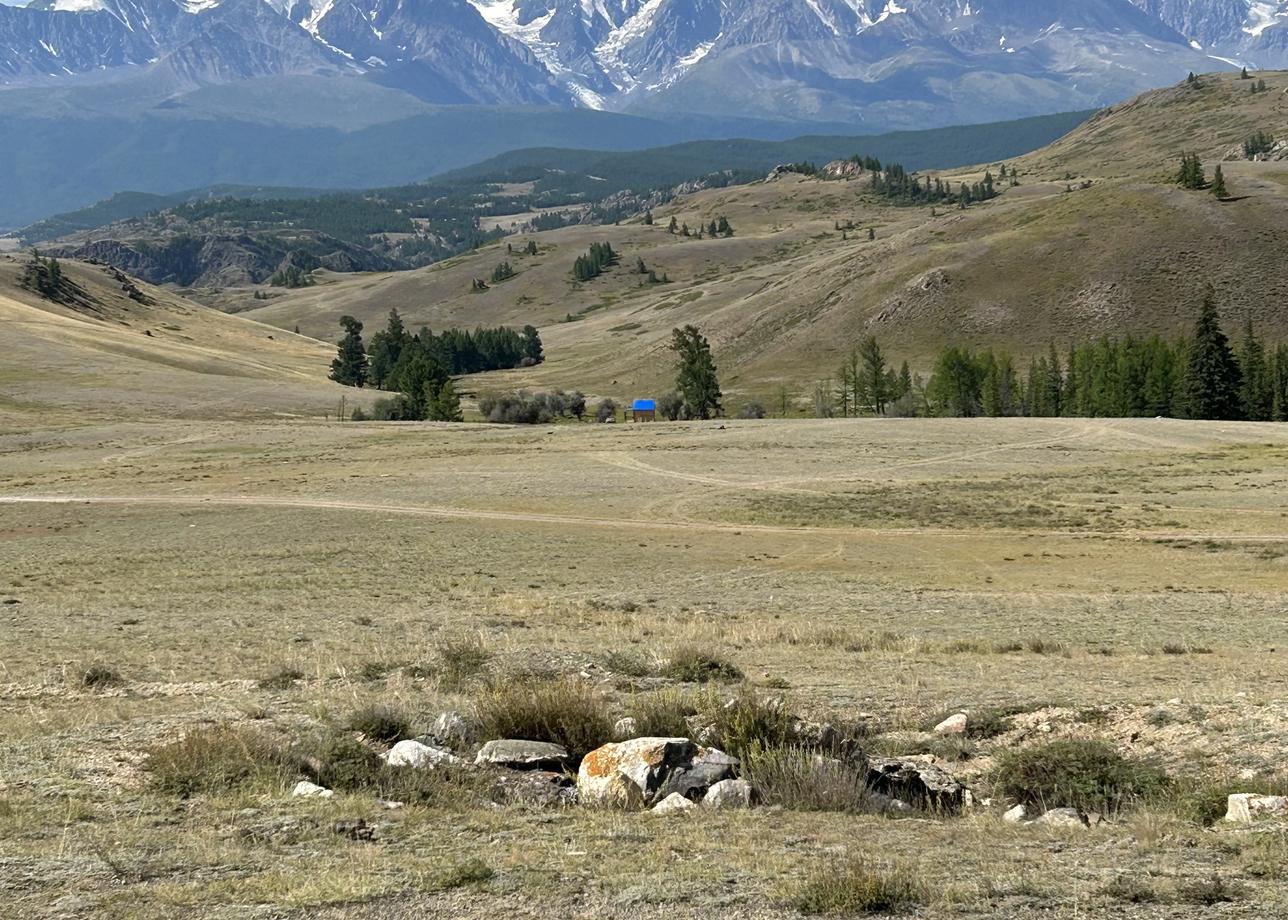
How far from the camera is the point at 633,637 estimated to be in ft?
84.3

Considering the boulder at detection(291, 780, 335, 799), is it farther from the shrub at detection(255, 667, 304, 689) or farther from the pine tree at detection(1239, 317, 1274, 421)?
the pine tree at detection(1239, 317, 1274, 421)

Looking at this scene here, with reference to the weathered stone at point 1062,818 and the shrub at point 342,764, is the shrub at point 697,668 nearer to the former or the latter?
the shrub at point 342,764

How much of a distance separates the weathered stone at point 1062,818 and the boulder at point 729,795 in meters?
3.12

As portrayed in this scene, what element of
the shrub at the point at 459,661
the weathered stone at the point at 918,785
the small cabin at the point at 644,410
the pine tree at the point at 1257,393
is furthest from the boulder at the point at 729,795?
the pine tree at the point at 1257,393

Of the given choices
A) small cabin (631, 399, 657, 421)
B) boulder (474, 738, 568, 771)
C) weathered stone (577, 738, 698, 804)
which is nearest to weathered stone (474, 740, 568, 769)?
boulder (474, 738, 568, 771)

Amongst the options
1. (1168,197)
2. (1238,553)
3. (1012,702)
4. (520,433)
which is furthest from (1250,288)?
(1012,702)

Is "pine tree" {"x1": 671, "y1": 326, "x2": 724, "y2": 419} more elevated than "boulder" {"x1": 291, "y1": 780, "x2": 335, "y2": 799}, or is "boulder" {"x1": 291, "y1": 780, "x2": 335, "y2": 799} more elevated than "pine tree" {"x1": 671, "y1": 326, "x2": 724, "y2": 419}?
"pine tree" {"x1": 671, "y1": 326, "x2": 724, "y2": 419}

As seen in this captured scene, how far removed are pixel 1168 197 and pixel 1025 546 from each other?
159 metres

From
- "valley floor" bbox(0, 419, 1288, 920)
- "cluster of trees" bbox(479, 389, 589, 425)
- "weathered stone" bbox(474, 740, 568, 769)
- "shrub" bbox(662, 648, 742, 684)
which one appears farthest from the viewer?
"cluster of trees" bbox(479, 389, 589, 425)

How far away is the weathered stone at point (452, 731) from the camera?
15547 mm

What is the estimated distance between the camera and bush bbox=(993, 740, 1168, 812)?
13055 mm

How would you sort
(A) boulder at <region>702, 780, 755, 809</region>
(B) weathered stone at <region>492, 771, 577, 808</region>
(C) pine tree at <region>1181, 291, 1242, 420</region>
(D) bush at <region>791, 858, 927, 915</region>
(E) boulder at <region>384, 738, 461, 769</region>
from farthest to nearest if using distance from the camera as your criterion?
1. (C) pine tree at <region>1181, 291, 1242, 420</region>
2. (E) boulder at <region>384, 738, 461, 769</region>
3. (B) weathered stone at <region>492, 771, 577, 808</region>
4. (A) boulder at <region>702, 780, 755, 809</region>
5. (D) bush at <region>791, 858, 927, 915</region>

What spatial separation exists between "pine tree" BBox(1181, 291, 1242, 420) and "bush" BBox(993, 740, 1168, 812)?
10433cm

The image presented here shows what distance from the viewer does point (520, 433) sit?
91938 mm
